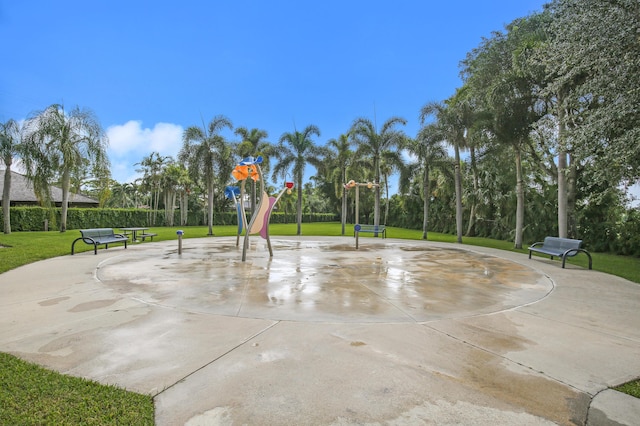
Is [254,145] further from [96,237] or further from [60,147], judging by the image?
[96,237]

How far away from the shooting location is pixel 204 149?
2242 centimetres

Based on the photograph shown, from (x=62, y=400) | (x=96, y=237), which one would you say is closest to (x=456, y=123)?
(x=96, y=237)

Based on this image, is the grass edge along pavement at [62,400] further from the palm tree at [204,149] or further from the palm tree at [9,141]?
the palm tree at [9,141]

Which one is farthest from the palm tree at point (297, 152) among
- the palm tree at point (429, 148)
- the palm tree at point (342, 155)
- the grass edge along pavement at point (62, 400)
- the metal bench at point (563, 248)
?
the grass edge along pavement at point (62, 400)

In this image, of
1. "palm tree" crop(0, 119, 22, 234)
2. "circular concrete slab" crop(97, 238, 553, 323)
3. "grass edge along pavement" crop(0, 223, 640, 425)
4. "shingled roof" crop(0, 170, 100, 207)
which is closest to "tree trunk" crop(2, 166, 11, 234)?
"palm tree" crop(0, 119, 22, 234)

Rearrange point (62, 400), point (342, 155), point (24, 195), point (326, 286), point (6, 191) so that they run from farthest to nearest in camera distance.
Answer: point (24, 195), point (342, 155), point (6, 191), point (326, 286), point (62, 400)

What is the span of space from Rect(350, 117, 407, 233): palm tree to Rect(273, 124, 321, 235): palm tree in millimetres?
3155

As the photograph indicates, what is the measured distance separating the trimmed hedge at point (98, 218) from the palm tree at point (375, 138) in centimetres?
2084

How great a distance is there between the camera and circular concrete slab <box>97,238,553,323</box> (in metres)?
5.24

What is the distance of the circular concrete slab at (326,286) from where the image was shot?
206 inches

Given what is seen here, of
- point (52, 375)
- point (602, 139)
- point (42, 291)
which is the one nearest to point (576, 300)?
point (602, 139)

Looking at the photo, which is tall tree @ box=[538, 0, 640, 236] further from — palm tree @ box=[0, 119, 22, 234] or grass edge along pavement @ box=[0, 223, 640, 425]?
palm tree @ box=[0, 119, 22, 234]

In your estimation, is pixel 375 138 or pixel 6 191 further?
pixel 375 138

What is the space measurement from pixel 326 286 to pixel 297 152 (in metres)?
18.7
